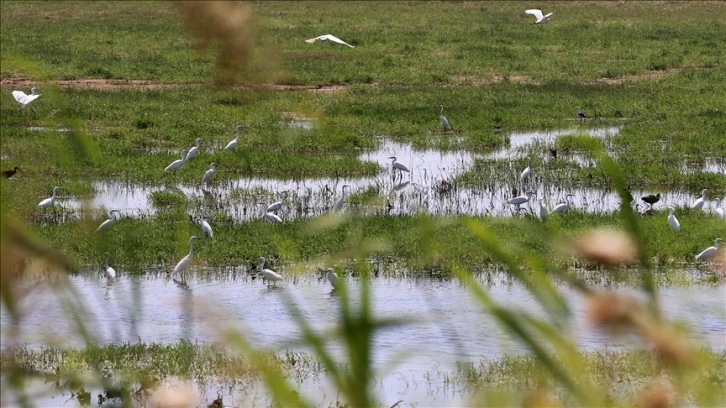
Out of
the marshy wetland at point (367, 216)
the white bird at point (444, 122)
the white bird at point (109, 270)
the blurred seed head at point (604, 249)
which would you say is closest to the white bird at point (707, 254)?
the marshy wetland at point (367, 216)

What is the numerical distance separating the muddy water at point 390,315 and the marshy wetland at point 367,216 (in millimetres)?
37

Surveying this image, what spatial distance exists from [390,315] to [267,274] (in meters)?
1.52

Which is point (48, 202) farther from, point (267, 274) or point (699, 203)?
point (699, 203)

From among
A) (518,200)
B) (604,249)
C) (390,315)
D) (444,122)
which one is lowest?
(444,122)

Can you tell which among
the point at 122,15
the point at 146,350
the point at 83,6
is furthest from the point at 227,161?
the point at 83,6

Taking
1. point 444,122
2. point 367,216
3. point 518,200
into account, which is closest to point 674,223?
point 518,200

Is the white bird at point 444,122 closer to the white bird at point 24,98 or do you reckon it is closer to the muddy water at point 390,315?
the white bird at point 24,98

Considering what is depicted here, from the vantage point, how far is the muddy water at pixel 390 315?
7.66m

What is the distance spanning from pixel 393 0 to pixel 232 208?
30444mm

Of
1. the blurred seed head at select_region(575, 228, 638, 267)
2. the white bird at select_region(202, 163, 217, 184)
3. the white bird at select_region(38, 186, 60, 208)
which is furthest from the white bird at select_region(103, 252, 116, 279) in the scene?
the blurred seed head at select_region(575, 228, 638, 267)

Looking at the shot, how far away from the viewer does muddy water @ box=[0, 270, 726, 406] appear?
7.66 meters

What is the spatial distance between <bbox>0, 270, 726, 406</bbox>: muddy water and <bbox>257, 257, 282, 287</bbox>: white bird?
0.09 m

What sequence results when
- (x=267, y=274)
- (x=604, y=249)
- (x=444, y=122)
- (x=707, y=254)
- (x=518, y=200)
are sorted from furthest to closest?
1. (x=444, y=122)
2. (x=518, y=200)
3. (x=707, y=254)
4. (x=267, y=274)
5. (x=604, y=249)

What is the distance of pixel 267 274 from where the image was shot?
10.2m
